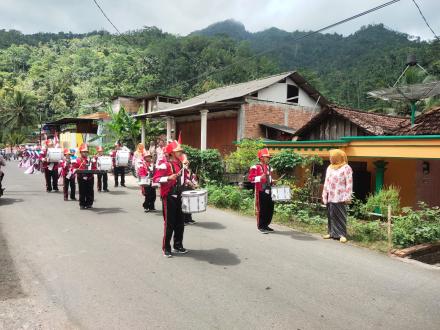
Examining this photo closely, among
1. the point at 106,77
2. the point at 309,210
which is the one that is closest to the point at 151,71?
the point at 106,77

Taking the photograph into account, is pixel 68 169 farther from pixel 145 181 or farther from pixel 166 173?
pixel 166 173

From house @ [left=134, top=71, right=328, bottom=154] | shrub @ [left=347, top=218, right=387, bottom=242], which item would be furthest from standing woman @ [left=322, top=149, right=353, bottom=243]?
house @ [left=134, top=71, right=328, bottom=154]

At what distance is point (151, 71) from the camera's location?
188ft

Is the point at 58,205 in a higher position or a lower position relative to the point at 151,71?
lower

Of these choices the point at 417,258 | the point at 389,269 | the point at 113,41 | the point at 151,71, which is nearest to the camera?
the point at 389,269

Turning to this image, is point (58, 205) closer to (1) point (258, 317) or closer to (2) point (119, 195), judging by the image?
(2) point (119, 195)

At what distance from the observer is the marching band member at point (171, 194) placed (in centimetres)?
614

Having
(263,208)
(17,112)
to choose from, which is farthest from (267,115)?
(17,112)

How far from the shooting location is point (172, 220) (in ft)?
20.3

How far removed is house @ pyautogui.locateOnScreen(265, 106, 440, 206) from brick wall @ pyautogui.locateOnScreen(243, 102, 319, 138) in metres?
4.39

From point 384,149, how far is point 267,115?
32.6 ft

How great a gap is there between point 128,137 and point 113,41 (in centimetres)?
9085

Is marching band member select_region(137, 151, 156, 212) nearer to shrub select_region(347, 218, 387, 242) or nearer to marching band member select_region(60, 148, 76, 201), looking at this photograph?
marching band member select_region(60, 148, 76, 201)

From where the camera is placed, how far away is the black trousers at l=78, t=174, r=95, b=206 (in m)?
10.5
